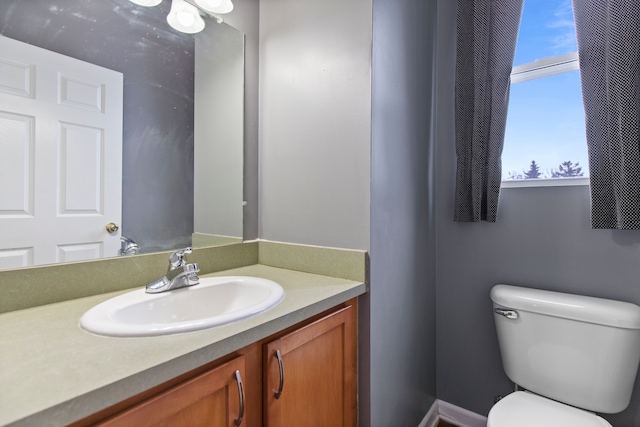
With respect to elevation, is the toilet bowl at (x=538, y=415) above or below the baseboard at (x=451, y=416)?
above

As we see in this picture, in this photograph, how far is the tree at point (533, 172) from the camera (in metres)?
1.43

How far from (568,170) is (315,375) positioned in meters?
1.33

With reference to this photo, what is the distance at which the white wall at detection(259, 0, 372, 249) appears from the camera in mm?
1170

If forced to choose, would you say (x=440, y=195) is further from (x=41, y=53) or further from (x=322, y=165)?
(x=41, y=53)

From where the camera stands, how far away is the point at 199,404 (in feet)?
2.12

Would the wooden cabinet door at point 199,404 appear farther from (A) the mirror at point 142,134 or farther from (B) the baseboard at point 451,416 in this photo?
(B) the baseboard at point 451,416

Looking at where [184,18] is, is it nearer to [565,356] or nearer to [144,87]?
[144,87]

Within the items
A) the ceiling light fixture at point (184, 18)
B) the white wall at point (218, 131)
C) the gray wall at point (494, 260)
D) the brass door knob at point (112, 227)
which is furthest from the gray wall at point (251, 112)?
the gray wall at point (494, 260)

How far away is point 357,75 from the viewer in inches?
46.1

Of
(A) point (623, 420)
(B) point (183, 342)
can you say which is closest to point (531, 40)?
(A) point (623, 420)

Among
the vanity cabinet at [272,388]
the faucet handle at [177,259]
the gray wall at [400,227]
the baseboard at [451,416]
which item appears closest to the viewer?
the vanity cabinet at [272,388]

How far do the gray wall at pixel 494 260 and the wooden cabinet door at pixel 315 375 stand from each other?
0.76 metres

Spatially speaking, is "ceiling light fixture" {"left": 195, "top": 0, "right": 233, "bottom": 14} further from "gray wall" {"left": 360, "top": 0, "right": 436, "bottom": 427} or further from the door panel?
"gray wall" {"left": 360, "top": 0, "right": 436, "bottom": 427}

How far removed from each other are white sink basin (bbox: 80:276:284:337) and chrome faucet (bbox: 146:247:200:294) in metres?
0.02
